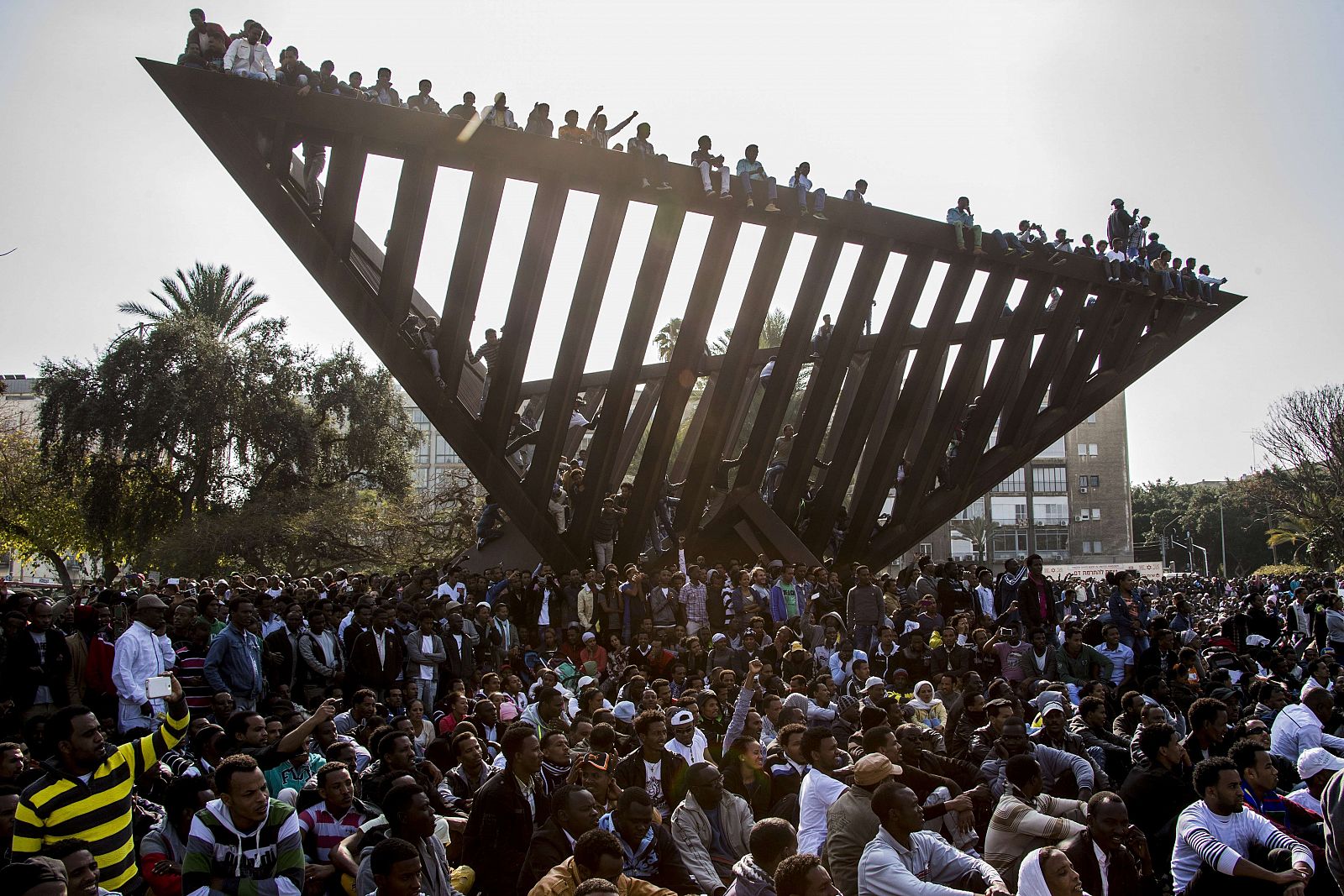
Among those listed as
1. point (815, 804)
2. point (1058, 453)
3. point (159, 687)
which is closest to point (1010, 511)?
point (1058, 453)

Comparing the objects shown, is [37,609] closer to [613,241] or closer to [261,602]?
[261,602]

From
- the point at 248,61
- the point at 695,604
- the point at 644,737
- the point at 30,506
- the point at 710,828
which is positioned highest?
the point at 248,61

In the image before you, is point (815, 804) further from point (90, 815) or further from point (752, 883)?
point (90, 815)

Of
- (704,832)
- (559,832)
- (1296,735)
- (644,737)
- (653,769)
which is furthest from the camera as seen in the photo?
(1296,735)

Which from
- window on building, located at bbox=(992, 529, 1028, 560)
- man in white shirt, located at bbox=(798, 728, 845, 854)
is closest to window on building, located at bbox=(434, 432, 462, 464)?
window on building, located at bbox=(992, 529, 1028, 560)

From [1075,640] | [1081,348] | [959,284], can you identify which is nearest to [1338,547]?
[1081,348]

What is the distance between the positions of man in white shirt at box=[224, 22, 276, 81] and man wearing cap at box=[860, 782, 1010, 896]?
40.3 feet

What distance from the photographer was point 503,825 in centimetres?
607

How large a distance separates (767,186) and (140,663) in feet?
36.7

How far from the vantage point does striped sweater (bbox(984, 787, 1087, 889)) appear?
599 centimetres

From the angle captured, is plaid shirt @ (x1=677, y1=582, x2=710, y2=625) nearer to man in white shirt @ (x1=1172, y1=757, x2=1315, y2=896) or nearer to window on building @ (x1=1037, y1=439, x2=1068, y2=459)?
man in white shirt @ (x1=1172, y1=757, x2=1315, y2=896)

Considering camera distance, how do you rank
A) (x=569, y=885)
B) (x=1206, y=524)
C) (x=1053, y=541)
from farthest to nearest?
(x=1206, y=524)
(x=1053, y=541)
(x=569, y=885)

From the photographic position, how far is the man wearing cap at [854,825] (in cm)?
574

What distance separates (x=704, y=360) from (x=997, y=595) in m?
6.94
